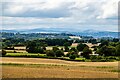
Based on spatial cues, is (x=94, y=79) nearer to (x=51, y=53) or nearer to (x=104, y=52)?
(x=51, y=53)

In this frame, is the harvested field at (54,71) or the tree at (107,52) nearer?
the harvested field at (54,71)

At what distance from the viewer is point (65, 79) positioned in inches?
1080

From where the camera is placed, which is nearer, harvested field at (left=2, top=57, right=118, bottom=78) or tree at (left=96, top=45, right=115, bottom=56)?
harvested field at (left=2, top=57, right=118, bottom=78)

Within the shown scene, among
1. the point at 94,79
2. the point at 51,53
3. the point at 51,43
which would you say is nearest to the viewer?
the point at 94,79

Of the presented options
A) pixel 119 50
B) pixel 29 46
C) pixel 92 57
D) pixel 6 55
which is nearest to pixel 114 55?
pixel 119 50

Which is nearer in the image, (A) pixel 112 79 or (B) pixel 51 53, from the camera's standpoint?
(A) pixel 112 79

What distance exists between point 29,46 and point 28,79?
71.6 meters

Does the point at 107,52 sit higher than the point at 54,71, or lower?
lower

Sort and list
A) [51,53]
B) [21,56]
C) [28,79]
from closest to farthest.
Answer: [28,79], [21,56], [51,53]

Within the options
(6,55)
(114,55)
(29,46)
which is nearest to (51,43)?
(29,46)

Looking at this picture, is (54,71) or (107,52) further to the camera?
(107,52)

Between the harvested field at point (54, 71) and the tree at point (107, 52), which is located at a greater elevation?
the harvested field at point (54, 71)

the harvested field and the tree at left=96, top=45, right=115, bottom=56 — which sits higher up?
the harvested field

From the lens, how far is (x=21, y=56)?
250 ft
